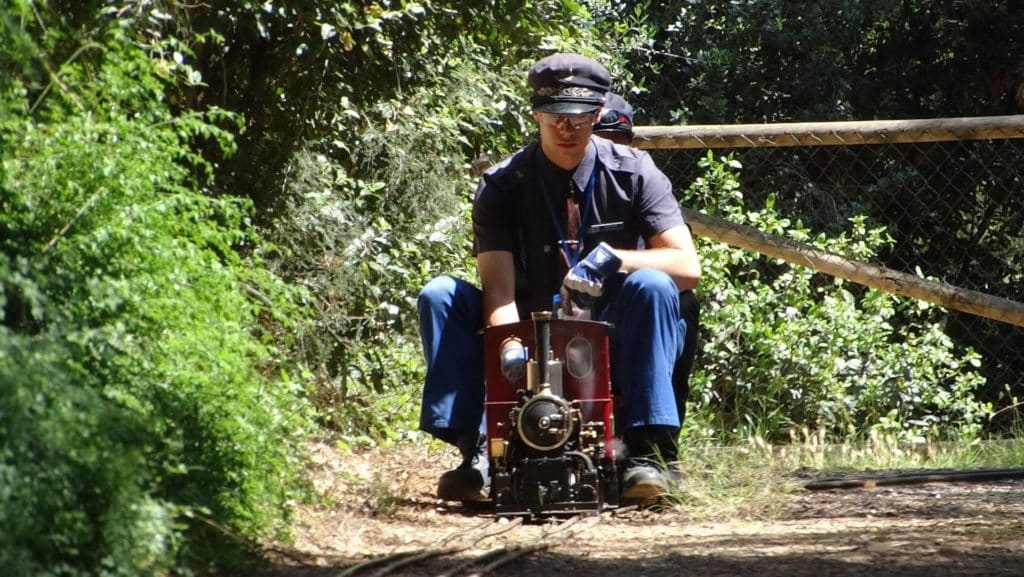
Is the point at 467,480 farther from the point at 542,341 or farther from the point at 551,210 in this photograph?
the point at 551,210

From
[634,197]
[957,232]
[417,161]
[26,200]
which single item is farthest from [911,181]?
[26,200]

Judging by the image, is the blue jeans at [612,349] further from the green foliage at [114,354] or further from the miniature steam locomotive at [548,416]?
the green foliage at [114,354]

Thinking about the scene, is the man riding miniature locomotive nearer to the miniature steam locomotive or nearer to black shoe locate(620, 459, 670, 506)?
black shoe locate(620, 459, 670, 506)

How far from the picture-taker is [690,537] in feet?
13.4

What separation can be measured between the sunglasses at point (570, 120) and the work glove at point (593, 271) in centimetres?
45

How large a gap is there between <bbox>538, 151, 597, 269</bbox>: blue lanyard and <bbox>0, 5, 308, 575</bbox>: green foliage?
1.28 meters

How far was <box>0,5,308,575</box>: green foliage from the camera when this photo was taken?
2.43 metres

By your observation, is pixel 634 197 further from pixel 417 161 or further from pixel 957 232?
pixel 957 232

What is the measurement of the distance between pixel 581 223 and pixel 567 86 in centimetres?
44

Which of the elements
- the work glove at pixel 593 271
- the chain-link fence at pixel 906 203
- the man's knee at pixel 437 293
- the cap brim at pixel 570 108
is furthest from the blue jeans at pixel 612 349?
the chain-link fence at pixel 906 203

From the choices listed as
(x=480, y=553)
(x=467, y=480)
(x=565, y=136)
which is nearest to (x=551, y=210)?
(x=565, y=136)

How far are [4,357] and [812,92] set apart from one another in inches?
313

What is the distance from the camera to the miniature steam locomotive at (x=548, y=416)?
4.29 metres

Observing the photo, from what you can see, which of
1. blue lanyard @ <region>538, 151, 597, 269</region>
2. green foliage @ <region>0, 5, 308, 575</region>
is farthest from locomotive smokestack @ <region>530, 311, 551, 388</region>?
green foliage @ <region>0, 5, 308, 575</region>
